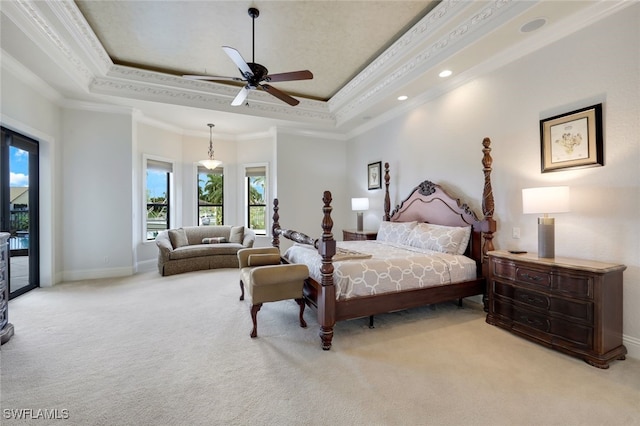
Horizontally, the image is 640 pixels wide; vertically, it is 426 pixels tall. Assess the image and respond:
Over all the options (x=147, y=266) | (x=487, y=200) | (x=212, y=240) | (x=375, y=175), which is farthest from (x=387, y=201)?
(x=147, y=266)

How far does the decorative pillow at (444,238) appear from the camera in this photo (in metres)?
3.52

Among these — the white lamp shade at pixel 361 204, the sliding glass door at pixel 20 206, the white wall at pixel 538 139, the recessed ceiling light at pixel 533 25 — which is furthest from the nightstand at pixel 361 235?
the sliding glass door at pixel 20 206

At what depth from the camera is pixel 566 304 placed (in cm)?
237

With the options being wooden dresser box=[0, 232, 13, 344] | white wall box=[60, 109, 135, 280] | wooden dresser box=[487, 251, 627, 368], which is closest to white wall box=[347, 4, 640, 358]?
wooden dresser box=[487, 251, 627, 368]

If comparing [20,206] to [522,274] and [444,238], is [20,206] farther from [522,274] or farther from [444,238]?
[522,274]

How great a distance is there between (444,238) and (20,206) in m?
6.01

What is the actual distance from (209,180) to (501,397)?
6.78m

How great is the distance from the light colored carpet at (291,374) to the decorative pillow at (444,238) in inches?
32.3

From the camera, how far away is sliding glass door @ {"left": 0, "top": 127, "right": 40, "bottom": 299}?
3.74 meters

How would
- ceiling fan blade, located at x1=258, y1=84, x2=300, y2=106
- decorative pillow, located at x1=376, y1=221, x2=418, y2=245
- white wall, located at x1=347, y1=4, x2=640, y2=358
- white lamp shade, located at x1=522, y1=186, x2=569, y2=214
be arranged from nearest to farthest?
1. white wall, located at x1=347, y1=4, x2=640, y2=358
2. white lamp shade, located at x1=522, y1=186, x2=569, y2=214
3. ceiling fan blade, located at x1=258, y1=84, x2=300, y2=106
4. decorative pillow, located at x1=376, y1=221, x2=418, y2=245

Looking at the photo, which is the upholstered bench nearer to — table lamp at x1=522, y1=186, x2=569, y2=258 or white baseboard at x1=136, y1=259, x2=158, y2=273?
table lamp at x1=522, y1=186, x2=569, y2=258

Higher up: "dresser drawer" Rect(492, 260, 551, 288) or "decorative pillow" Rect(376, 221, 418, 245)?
"decorative pillow" Rect(376, 221, 418, 245)

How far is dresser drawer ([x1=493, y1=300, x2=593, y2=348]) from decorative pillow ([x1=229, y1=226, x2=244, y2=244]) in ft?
16.2

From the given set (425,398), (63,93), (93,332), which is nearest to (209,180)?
(63,93)
